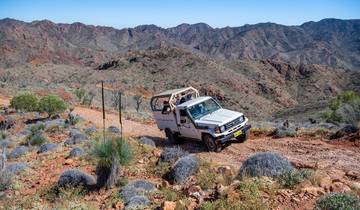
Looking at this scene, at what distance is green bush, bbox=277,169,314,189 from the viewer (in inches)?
316

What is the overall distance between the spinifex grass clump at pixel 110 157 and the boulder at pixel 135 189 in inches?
24.5

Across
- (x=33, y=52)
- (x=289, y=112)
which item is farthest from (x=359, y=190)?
(x=33, y=52)

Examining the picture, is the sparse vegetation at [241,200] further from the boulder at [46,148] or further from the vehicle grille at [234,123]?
the boulder at [46,148]

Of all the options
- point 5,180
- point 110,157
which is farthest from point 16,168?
point 110,157

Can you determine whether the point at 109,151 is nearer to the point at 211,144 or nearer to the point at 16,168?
the point at 16,168

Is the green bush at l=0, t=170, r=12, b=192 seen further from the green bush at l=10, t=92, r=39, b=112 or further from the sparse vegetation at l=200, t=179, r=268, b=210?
the green bush at l=10, t=92, r=39, b=112

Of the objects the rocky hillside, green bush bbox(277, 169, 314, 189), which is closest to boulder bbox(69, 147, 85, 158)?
green bush bbox(277, 169, 314, 189)

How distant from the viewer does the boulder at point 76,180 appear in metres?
11.0

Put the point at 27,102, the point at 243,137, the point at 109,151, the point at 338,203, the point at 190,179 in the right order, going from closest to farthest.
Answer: the point at 338,203, the point at 190,179, the point at 109,151, the point at 243,137, the point at 27,102

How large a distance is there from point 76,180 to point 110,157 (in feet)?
4.04

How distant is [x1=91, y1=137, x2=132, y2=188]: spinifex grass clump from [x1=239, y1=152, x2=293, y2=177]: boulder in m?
3.09

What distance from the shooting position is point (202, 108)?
48.9ft

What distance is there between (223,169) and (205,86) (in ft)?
223

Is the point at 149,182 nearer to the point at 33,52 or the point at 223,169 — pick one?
the point at 223,169
